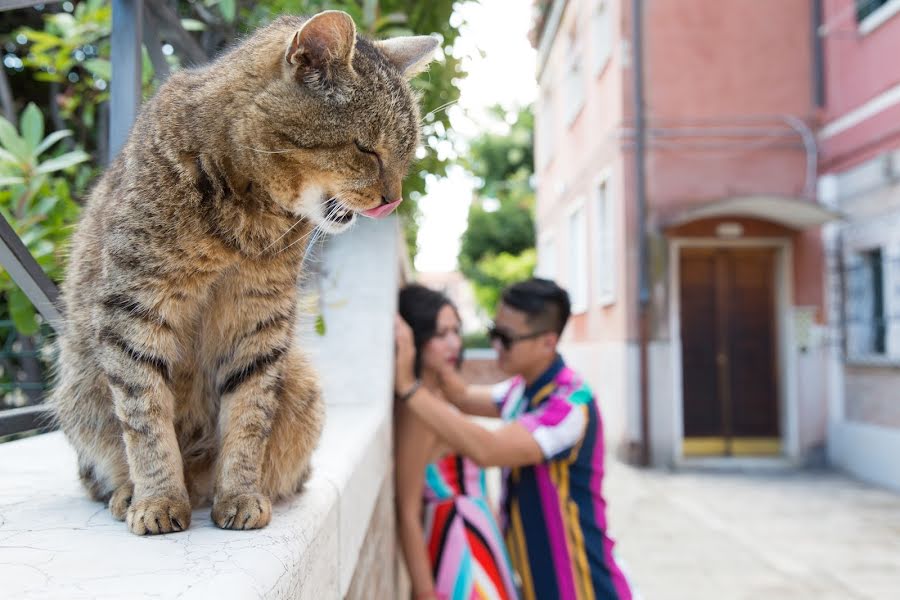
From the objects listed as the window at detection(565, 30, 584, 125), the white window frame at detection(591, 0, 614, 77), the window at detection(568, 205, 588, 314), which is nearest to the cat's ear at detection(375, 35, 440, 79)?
the white window frame at detection(591, 0, 614, 77)

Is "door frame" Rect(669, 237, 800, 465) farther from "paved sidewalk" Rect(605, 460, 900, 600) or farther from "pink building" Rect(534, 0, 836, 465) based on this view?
"paved sidewalk" Rect(605, 460, 900, 600)

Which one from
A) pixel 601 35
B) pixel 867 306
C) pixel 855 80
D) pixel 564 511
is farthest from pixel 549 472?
pixel 601 35

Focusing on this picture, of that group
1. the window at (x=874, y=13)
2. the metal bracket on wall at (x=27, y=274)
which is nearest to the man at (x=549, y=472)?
the metal bracket on wall at (x=27, y=274)

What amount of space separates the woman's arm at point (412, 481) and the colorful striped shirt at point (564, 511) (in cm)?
37

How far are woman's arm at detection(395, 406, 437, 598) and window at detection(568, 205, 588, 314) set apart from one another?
9429 mm

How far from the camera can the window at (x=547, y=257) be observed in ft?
49.6

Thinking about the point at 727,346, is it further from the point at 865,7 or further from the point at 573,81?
the point at 573,81

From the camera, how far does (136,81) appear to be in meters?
1.95

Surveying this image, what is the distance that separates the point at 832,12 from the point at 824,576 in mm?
6845

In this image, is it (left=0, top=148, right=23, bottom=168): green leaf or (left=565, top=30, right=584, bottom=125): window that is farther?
(left=565, top=30, right=584, bottom=125): window

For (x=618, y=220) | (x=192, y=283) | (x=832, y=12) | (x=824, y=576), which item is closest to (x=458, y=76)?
(x=192, y=283)

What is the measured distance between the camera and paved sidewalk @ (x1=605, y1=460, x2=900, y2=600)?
16.1 ft

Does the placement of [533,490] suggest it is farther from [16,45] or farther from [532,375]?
[16,45]

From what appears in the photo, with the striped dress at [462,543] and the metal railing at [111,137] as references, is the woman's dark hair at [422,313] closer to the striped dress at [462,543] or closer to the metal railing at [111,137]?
the striped dress at [462,543]
